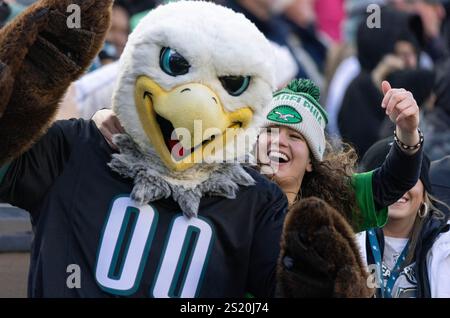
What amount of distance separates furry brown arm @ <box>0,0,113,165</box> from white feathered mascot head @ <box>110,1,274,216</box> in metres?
0.19

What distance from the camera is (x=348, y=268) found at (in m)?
3.29

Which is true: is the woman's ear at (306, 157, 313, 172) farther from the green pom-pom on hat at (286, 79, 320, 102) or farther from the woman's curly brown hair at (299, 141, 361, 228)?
the green pom-pom on hat at (286, 79, 320, 102)

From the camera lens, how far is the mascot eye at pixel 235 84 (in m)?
3.51

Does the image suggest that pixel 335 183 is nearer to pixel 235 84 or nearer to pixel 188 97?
pixel 235 84

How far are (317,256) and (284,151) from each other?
3.48ft

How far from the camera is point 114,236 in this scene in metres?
3.46

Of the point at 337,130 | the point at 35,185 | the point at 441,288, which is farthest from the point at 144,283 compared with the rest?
the point at 337,130

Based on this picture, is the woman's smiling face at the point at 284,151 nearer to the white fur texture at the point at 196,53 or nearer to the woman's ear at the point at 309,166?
the woman's ear at the point at 309,166

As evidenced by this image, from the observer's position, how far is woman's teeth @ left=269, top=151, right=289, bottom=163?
424 centimetres

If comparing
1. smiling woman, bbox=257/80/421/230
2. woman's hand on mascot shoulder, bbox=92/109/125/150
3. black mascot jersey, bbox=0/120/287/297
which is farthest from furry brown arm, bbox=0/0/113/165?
smiling woman, bbox=257/80/421/230

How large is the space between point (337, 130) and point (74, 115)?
6.91 feet

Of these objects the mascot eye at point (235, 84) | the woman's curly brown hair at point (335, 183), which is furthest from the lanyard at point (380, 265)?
the mascot eye at point (235, 84)

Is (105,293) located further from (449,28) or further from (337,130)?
(449,28)

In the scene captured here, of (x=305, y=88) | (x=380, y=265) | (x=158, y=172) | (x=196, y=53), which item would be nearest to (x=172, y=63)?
(x=196, y=53)
